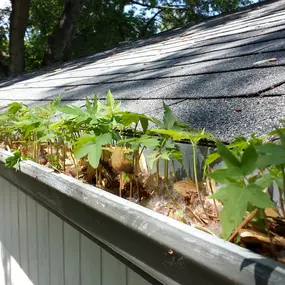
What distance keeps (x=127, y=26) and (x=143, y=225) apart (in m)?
19.5

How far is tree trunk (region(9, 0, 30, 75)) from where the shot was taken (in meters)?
12.9

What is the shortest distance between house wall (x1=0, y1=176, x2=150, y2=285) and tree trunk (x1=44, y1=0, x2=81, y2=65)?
10674mm

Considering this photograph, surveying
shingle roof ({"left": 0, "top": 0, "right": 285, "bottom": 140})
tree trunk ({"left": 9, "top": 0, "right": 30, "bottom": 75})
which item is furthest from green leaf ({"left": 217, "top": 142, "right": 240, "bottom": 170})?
tree trunk ({"left": 9, "top": 0, "right": 30, "bottom": 75})

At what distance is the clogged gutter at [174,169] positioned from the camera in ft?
2.50

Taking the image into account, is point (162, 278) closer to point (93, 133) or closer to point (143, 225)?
point (143, 225)

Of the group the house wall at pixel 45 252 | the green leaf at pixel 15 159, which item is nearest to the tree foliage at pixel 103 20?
the house wall at pixel 45 252

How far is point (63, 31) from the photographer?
13.6 m

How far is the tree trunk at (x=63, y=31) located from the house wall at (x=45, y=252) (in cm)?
1067

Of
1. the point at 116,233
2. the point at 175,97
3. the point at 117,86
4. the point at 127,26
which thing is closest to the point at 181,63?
the point at 117,86

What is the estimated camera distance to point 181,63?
307 centimetres

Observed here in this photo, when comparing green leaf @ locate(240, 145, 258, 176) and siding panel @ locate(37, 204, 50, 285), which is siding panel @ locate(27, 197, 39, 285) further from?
green leaf @ locate(240, 145, 258, 176)

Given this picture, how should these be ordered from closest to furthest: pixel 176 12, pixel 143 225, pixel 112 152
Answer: pixel 143 225 → pixel 112 152 → pixel 176 12

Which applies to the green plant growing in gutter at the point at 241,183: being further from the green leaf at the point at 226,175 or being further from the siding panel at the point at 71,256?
the siding panel at the point at 71,256

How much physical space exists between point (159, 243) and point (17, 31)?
13225mm
